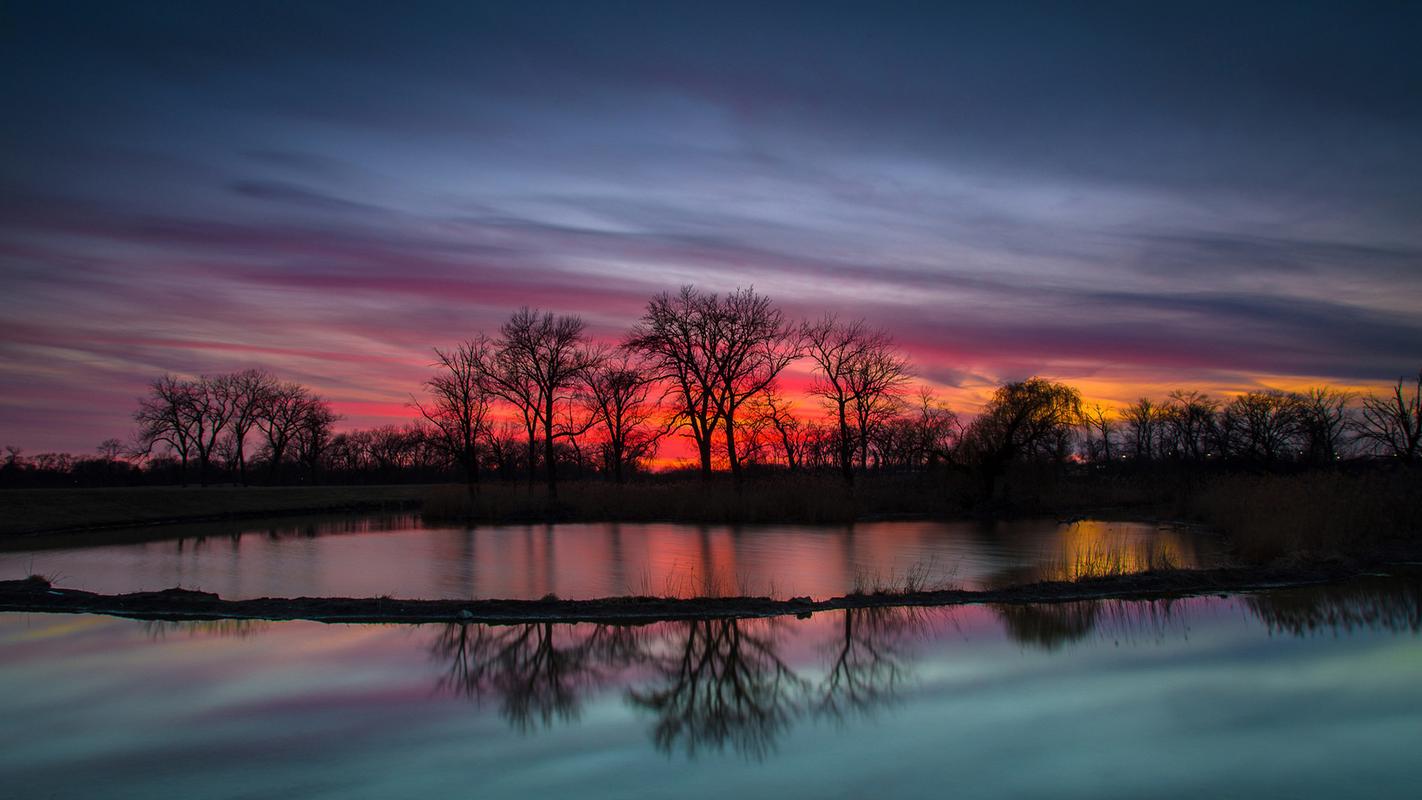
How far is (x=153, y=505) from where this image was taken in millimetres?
43531

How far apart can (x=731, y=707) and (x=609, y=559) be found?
14.0 m

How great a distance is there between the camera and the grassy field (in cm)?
3459

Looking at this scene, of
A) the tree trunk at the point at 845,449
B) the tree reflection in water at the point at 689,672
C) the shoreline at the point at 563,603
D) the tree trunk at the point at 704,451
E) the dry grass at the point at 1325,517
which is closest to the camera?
the tree reflection in water at the point at 689,672

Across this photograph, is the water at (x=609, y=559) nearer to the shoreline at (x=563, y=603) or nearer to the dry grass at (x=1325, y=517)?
the dry grass at (x=1325, y=517)

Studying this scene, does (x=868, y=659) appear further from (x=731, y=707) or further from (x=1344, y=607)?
(x=1344, y=607)

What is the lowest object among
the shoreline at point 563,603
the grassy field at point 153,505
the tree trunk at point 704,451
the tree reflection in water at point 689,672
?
the tree reflection in water at point 689,672

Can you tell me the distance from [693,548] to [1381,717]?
716 inches

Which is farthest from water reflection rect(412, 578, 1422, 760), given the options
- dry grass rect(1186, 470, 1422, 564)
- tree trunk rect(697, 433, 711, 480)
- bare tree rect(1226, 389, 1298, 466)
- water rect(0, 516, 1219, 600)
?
bare tree rect(1226, 389, 1298, 466)

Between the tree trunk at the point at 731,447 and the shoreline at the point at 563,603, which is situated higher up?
the tree trunk at the point at 731,447

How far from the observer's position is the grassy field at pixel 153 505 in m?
34.6

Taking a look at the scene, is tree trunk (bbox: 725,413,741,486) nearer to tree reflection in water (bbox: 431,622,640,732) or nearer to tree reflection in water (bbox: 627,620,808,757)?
tree reflection in water (bbox: 431,622,640,732)

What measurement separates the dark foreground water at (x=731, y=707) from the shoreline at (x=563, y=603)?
60 cm

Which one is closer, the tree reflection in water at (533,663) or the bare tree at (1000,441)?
the tree reflection in water at (533,663)

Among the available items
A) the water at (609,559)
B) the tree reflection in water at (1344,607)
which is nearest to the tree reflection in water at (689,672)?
the water at (609,559)
